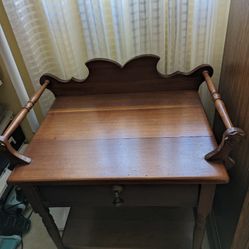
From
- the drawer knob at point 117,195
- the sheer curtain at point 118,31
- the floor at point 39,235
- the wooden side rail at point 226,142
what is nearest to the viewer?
the wooden side rail at point 226,142

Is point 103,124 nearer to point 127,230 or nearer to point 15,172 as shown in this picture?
point 15,172

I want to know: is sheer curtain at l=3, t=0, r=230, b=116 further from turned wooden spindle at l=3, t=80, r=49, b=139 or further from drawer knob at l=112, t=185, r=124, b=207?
drawer knob at l=112, t=185, r=124, b=207

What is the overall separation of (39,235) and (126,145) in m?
0.82

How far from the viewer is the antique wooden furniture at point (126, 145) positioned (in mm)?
639

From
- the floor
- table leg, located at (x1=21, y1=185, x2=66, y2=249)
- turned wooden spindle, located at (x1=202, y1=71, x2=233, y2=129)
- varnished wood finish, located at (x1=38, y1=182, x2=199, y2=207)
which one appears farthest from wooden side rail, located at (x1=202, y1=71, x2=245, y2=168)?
the floor

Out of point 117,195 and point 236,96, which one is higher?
point 236,96

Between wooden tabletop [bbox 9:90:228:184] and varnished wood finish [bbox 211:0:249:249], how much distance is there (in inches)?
3.9

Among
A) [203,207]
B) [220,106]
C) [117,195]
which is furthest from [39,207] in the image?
[220,106]

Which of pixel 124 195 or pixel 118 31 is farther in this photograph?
pixel 118 31

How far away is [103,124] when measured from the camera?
82 cm

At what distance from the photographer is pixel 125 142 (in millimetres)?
732

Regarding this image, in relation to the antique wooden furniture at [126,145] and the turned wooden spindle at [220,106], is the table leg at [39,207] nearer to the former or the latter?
the antique wooden furniture at [126,145]

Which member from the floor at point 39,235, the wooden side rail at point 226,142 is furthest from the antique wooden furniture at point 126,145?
the floor at point 39,235

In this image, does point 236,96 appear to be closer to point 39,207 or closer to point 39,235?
point 39,207
